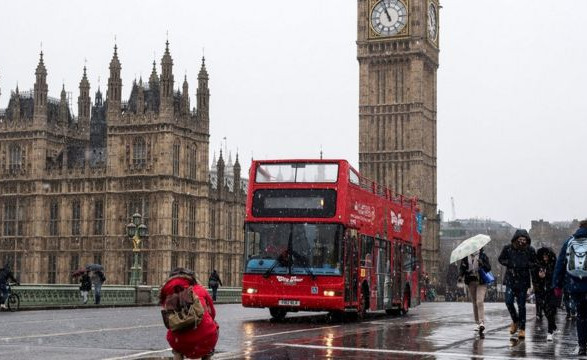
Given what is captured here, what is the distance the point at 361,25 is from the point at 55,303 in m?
57.8

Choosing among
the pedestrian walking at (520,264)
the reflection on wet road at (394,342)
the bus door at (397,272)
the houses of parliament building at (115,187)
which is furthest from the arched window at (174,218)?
the pedestrian walking at (520,264)

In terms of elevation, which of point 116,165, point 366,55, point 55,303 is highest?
point 366,55

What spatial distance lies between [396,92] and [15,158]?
34.8 m

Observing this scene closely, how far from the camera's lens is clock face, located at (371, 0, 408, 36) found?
279ft

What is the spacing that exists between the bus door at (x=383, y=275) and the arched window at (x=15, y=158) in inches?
1768

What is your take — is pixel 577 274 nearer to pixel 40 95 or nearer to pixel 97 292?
pixel 97 292

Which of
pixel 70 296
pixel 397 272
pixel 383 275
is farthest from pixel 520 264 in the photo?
pixel 70 296

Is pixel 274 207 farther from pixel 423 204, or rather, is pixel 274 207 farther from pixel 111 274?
pixel 423 204

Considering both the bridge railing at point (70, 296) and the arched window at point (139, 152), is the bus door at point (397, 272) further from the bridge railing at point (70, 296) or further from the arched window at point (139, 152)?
the arched window at point (139, 152)

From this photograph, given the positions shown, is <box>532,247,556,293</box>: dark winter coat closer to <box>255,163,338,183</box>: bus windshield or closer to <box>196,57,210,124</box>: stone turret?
<box>255,163,338,183</box>: bus windshield

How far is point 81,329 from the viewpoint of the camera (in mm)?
18234

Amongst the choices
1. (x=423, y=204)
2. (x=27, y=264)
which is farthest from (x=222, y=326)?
(x=423, y=204)

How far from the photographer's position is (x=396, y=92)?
8719cm

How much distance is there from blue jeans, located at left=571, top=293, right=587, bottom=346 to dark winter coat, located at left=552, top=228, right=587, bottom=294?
0.30 feet
